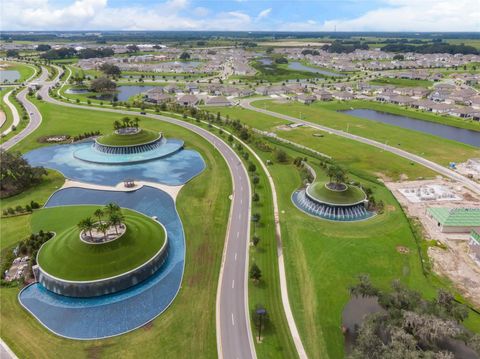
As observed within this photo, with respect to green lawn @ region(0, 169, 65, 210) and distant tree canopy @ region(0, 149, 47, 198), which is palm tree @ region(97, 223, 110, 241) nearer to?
green lawn @ region(0, 169, 65, 210)

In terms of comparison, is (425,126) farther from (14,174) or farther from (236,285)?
(14,174)

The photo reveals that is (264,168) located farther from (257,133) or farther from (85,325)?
(85,325)

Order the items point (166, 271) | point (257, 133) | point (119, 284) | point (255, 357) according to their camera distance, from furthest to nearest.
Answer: point (257, 133)
point (166, 271)
point (119, 284)
point (255, 357)

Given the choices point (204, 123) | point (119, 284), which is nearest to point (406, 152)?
point (204, 123)

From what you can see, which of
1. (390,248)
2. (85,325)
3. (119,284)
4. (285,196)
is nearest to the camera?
(85,325)

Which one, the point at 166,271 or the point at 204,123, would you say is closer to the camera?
the point at 166,271

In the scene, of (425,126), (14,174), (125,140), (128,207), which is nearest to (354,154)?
(425,126)

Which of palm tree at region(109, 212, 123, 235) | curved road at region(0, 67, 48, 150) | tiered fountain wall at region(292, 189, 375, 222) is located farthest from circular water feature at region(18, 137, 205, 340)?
tiered fountain wall at region(292, 189, 375, 222)
